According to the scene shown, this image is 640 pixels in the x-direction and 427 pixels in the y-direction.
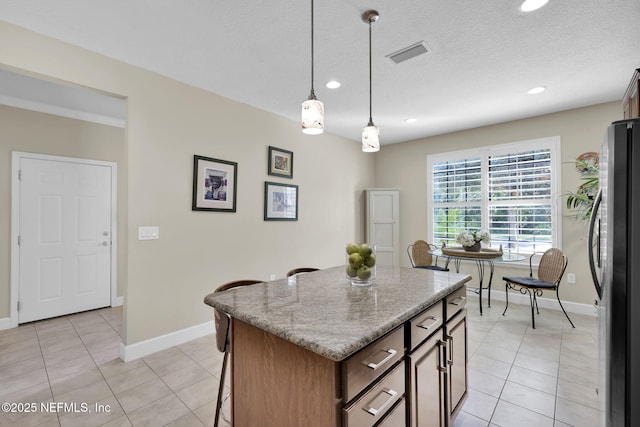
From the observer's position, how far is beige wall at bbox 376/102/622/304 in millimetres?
3650

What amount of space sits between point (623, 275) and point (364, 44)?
2160 mm

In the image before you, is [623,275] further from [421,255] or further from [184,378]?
[421,255]

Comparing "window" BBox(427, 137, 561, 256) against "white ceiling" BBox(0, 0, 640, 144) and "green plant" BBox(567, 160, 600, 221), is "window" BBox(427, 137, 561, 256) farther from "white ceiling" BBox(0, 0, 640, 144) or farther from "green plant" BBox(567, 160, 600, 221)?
"white ceiling" BBox(0, 0, 640, 144)

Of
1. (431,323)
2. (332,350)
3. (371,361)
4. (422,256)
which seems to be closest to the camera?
(332,350)

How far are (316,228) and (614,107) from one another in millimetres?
4087

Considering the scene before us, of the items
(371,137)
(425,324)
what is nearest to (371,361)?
(425,324)

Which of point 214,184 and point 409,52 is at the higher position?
point 409,52

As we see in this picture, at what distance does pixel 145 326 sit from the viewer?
8.86 ft

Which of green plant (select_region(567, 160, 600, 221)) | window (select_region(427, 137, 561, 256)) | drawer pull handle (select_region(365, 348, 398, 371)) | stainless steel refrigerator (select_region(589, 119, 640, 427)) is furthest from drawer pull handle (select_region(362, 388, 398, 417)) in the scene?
window (select_region(427, 137, 561, 256))

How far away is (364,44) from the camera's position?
7.57 ft

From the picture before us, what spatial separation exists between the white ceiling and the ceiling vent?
0.17 ft

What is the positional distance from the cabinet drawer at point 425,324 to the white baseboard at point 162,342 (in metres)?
2.56

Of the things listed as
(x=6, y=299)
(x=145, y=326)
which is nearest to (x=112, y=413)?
(x=145, y=326)

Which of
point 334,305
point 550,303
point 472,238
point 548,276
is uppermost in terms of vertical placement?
point 472,238
